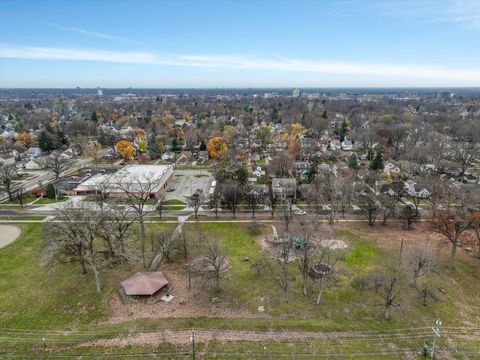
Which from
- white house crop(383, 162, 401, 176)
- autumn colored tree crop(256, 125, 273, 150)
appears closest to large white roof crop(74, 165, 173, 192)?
autumn colored tree crop(256, 125, 273, 150)

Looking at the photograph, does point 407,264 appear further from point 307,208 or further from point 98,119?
point 98,119

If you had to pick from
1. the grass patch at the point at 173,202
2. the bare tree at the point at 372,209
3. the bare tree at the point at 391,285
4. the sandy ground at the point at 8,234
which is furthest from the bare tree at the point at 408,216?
the sandy ground at the point at 8,234

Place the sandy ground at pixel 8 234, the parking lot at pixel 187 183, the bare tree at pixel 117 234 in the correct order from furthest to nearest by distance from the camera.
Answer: the parking lot at pixel 187 183 → the sandy ground at pixel 8 234 → the bare tree at pixel 117 234

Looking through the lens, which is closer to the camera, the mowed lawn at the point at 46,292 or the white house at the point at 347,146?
the mowed lawn at the point at 46,292

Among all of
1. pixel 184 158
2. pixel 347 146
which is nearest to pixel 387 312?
pixel 184 158

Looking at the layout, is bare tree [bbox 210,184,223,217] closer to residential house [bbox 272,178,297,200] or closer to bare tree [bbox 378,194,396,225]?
residential house [bbox 272,178,297,200]

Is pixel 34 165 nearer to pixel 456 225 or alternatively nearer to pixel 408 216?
pixel 408 216

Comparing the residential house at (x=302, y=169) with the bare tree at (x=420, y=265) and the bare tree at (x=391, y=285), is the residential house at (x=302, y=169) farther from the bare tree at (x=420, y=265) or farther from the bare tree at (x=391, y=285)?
the bare tree at (x=420, y=265)
